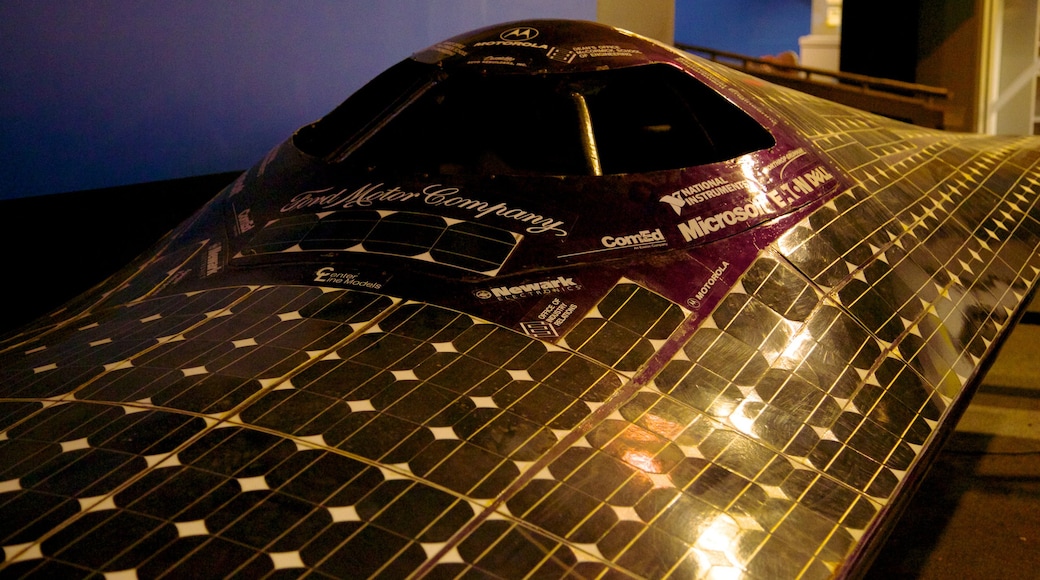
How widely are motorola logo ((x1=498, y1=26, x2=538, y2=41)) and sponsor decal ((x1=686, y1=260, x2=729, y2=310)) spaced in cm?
96

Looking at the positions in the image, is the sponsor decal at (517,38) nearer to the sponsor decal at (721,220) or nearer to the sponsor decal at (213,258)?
the sponsor decal at (721,220)

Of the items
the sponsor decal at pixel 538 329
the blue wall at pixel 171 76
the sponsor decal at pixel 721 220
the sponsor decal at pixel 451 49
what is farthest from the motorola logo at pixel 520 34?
the blue wall at pixel 171 76

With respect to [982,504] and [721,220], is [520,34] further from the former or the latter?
[982,504]

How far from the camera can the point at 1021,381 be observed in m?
4.57

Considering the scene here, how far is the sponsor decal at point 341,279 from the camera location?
79.0 inches

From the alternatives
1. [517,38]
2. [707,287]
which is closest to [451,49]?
[517,38]

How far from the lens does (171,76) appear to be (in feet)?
13.6

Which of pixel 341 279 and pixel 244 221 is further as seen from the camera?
pixel 244 221

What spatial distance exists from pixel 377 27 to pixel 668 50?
286 centimetres

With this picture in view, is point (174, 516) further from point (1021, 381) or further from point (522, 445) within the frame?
point (1021, 381)

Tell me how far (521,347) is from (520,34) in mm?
1228

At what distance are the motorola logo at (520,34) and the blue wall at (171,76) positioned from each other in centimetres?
195

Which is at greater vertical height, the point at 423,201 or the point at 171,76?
the point at 171,76

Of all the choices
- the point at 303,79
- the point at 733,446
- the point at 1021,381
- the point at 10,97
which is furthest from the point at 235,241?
the point at 1021,381
